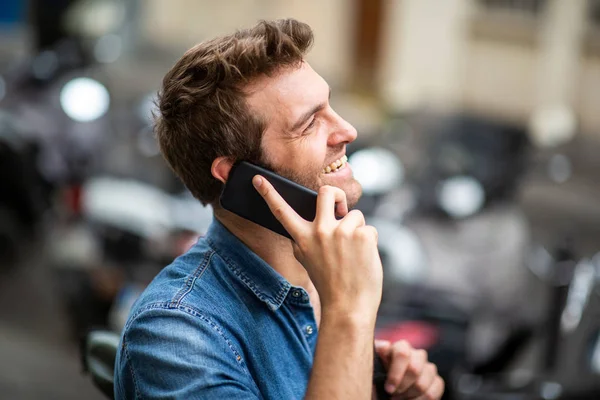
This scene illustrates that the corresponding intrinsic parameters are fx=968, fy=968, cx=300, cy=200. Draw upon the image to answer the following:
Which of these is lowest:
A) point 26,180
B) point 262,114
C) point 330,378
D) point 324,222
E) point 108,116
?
point 26,180

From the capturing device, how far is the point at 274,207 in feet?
6.72

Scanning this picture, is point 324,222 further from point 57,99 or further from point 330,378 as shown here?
point 57,99

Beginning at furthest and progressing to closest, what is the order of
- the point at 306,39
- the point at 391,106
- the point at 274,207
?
the point at 391,106 < the point at 306,39 < the point at 274,207

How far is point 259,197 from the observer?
2.12 meters

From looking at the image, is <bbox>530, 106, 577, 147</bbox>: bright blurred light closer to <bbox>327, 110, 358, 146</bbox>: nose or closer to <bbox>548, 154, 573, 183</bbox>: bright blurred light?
<bbox>548, 154, 573, 183</bbox>: bright blurred light

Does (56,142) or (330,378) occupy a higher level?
(330,378)

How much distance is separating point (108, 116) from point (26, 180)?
107 cm

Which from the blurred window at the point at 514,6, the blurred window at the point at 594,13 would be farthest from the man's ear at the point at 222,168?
the blurred window at the point at 514,6

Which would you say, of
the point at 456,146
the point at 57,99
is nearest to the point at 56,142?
the point at 57,99

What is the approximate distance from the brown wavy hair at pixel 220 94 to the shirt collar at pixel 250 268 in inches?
5.4

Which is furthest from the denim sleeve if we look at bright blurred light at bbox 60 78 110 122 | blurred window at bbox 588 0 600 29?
blurred window at bbox 588 0 600 29

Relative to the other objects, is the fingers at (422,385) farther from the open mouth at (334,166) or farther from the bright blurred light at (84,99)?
the bright blurred light at (84,99)

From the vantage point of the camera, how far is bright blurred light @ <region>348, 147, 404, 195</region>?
6.88 m

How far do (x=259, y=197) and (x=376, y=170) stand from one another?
4978 mm
